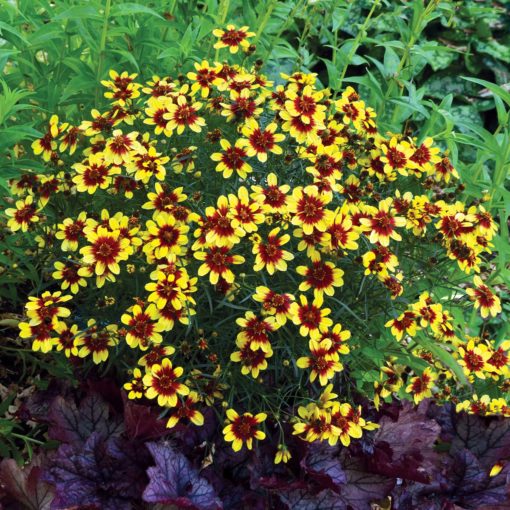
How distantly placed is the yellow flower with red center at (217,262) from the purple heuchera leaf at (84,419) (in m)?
0.53

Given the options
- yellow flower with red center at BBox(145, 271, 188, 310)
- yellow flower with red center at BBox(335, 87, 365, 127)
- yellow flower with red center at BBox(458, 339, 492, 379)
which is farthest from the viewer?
yellow flower with red center at BBox(335, 87, 365, 127)

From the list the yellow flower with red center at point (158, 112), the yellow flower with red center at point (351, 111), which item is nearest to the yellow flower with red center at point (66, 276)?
the yellow flower with red center at point (158, 112)

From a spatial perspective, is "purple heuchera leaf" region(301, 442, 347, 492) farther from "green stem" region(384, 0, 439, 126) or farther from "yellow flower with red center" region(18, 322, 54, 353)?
"green stem" region(384, 0, 439, 126)

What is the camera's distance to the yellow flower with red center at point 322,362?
165cm

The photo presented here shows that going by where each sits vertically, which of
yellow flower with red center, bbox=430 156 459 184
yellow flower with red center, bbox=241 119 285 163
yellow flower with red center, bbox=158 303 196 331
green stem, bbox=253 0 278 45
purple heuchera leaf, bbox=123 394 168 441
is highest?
green stem, bbox=253 0 278 45

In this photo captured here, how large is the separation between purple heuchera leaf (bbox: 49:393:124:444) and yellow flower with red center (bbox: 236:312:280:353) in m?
0.49

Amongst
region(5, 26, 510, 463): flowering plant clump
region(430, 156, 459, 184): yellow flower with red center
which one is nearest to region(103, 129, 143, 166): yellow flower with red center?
region(5, 26, 510, 463): flowering plant clump

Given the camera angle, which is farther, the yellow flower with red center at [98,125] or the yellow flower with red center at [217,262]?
the yellow flower with red center at [98,125]

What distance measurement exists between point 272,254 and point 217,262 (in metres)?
0.13

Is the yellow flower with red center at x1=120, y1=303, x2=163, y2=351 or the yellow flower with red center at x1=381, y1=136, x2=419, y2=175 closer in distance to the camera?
the yellow flower with red center at x1=120, y1=303, x2=163, y2=351

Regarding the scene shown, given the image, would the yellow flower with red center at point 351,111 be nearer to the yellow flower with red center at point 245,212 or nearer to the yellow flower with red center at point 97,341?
the yellow flower with red center at point 245,212

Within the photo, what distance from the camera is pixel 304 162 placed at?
6.58 ft

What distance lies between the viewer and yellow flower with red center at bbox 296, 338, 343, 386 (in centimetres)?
165

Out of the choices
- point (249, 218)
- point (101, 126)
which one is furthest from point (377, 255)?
point (101, 126)
